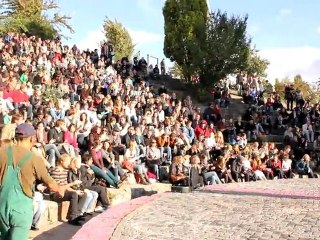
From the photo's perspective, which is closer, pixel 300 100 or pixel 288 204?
pixel 288 204

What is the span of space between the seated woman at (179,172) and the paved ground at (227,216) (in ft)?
2.27

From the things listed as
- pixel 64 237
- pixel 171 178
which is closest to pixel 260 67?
pixel 171 178

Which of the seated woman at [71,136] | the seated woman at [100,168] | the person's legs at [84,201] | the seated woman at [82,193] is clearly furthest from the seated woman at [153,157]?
the person's legs at [84,201]

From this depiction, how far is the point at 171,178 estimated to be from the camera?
15047 millimetres

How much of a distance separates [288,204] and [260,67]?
34.7 meters

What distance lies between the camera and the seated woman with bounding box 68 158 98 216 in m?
10.3

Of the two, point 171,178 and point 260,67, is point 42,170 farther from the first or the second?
point 260,67

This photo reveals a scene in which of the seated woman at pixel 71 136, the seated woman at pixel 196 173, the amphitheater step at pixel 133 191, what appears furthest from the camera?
the seated woman at pixel 196 173

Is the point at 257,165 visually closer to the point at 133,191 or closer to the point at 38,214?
the point at 133,191

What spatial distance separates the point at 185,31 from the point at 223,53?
357 cm

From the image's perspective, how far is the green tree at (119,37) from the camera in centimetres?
4731

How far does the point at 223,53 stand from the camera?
94.6 feet

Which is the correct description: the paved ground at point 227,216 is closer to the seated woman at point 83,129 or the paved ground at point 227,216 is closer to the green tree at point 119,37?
the seated woman at point 83,129

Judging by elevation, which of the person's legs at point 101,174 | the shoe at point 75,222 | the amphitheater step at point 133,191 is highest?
the person's legs at point 101,174
